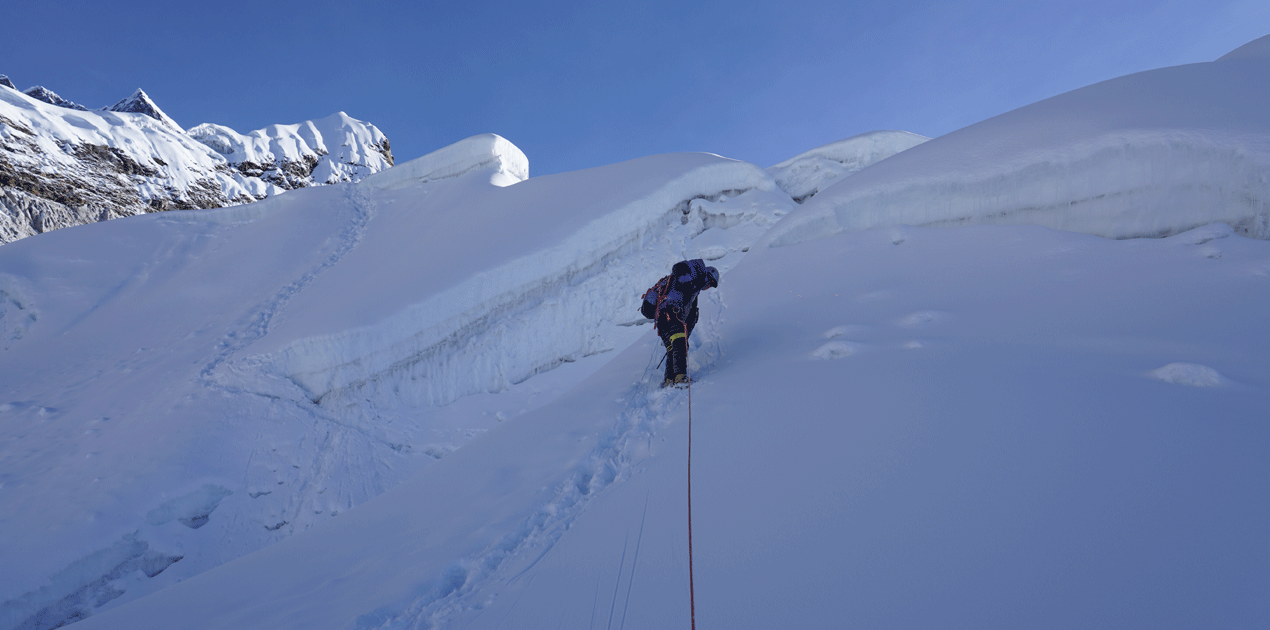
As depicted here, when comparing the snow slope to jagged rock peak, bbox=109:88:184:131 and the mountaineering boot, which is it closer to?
the mountaineering boot

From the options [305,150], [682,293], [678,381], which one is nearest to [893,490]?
[678,381]

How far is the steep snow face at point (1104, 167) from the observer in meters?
3.95

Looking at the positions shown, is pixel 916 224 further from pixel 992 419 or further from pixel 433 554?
pixel 433 554

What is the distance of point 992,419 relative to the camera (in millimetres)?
2076

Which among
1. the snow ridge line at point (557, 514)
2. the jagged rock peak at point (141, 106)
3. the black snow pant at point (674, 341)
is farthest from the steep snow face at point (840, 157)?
the jagged rock peak at point (141, 106)

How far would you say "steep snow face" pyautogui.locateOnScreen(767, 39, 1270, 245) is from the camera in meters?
3.95

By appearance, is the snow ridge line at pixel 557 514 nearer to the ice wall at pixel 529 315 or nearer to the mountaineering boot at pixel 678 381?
the mountaineering boot at pixel 678 381

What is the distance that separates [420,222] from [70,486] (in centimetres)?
900

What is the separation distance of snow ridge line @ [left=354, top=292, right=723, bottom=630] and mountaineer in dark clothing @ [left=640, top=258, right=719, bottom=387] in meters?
0.26

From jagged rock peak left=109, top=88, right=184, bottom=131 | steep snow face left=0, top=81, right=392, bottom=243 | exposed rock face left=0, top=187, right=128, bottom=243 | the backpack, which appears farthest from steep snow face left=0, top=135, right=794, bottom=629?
jagged rock peak left=109, top=88, right=184, bottom=131

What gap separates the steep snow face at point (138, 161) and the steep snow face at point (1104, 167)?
32130mm

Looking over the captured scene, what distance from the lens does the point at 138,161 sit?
2973cm

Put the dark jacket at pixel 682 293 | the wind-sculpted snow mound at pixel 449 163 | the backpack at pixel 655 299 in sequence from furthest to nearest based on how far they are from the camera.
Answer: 1. the wind-sculpted snow mound at pixel 449 163
2. the backpack at pixel 655 299
3. the dark jacket at pixel 682 293

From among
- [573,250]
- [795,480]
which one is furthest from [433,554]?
[573,250]
